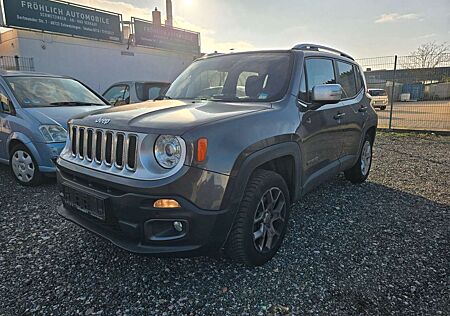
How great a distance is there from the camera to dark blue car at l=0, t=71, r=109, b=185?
434 cm

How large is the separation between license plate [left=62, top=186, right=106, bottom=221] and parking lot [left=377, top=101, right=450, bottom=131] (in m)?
11.0

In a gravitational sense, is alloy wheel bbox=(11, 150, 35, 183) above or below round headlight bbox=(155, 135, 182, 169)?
below

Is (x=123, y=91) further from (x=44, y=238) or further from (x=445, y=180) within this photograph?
(x=445, y=180)

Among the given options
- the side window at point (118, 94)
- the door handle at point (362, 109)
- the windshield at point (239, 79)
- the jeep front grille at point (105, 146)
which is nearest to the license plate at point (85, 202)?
the jeep front grille at point (105, 146)

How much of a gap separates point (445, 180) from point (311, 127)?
339 cm

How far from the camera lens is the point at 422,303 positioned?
2229mm

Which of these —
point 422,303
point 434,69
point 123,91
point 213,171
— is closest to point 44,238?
point 213,171

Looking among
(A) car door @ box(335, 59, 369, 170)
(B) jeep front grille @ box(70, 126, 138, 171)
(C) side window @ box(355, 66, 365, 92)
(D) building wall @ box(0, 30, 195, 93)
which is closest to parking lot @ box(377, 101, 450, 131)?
(C) side window @ box(355, 66, 365, 92)

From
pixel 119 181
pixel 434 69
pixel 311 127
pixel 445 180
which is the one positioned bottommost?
pixel 445 180

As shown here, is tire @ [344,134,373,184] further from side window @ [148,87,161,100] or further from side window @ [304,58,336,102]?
side window @ [148,87,161,100]

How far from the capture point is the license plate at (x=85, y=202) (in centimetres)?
225

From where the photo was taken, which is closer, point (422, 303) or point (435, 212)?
point (422, 303)

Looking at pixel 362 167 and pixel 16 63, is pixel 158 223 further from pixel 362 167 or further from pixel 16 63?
pixel 16 63

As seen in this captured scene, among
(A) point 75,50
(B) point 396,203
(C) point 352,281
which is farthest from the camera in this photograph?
(A) point 75,50
